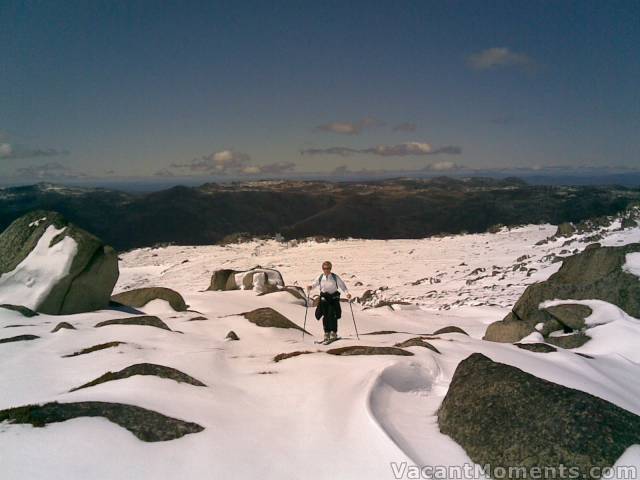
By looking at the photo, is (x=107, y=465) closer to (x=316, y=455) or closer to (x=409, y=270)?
(x=316, y=455)

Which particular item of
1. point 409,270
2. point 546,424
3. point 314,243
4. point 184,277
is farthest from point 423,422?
point 314,243

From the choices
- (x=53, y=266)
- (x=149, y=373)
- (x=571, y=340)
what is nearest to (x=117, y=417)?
(x=149, y=373)

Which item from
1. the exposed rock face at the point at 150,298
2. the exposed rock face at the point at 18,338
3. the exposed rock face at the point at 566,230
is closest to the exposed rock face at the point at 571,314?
the exposed rock face at the point at 150,298

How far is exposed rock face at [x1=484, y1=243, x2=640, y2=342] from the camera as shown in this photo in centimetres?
973

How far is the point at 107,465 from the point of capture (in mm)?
3199

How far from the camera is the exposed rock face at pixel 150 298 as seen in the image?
13.2 metres

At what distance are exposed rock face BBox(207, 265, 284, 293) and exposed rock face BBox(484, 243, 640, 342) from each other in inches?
371

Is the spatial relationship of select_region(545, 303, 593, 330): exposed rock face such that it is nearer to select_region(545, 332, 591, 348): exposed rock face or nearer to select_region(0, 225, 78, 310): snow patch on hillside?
select_region(545, 332, 591, 348): exposed rock face

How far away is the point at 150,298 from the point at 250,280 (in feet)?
17.2

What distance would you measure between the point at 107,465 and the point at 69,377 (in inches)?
121

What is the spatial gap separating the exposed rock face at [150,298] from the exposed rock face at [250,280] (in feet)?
14.0

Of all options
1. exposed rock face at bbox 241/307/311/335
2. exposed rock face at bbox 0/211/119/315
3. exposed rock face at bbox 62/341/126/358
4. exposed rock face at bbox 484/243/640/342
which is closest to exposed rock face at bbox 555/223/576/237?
exposed rock face at bbox 484/243/640/342

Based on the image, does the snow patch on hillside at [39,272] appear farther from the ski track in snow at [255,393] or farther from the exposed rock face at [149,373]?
the exposed rock face at [149,373]

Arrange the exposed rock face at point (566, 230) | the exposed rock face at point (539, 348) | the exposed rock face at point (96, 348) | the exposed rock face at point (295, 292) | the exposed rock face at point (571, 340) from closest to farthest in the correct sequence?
the exposed rock face at point (96, 348) → the exposed rock face at point (539, 348) → the exposed rock face at point (571, 340) → the exposed rock face at point (295, 292) → the exposed rock face at point (566, 230)
